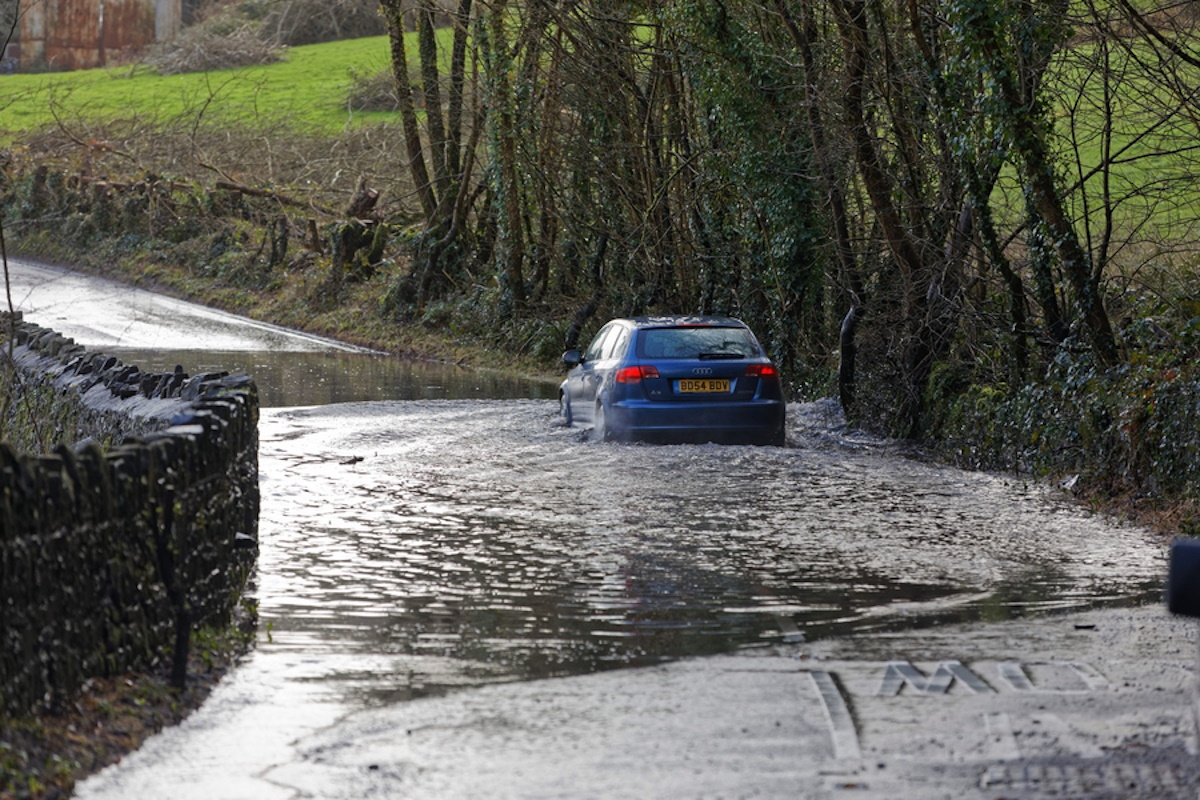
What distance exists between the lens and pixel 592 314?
2958 cm

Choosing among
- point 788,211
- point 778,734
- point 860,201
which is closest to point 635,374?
point 788,211

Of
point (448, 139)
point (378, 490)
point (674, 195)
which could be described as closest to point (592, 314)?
point (674, 195)

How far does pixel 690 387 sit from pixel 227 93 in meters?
51.1

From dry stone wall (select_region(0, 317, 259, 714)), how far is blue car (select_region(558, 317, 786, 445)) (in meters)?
7.12

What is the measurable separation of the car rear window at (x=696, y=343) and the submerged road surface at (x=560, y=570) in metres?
1.05

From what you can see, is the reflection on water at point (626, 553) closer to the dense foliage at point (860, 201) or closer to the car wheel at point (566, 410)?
the car wheel at point (566, 410)

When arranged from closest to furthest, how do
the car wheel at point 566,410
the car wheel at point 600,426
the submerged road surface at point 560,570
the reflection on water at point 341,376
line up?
the submerged road surface at point 560,570
the car wheel at point 600,426
the car wheel at point 566,410
the reflection on water at point 341,376

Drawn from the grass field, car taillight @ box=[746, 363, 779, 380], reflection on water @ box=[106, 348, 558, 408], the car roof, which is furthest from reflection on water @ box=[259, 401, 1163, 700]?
the grass field

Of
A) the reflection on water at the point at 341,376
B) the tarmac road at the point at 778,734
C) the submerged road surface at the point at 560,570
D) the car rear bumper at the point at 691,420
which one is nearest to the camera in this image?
the tarmac road at the point at 778,734

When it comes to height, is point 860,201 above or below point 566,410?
above

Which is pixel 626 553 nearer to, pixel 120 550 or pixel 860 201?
pixel 120 550

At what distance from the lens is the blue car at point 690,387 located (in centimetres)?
1655

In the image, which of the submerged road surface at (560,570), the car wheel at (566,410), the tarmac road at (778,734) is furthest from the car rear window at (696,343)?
the tarmac road at (778,734)

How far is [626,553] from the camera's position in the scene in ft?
36.2
